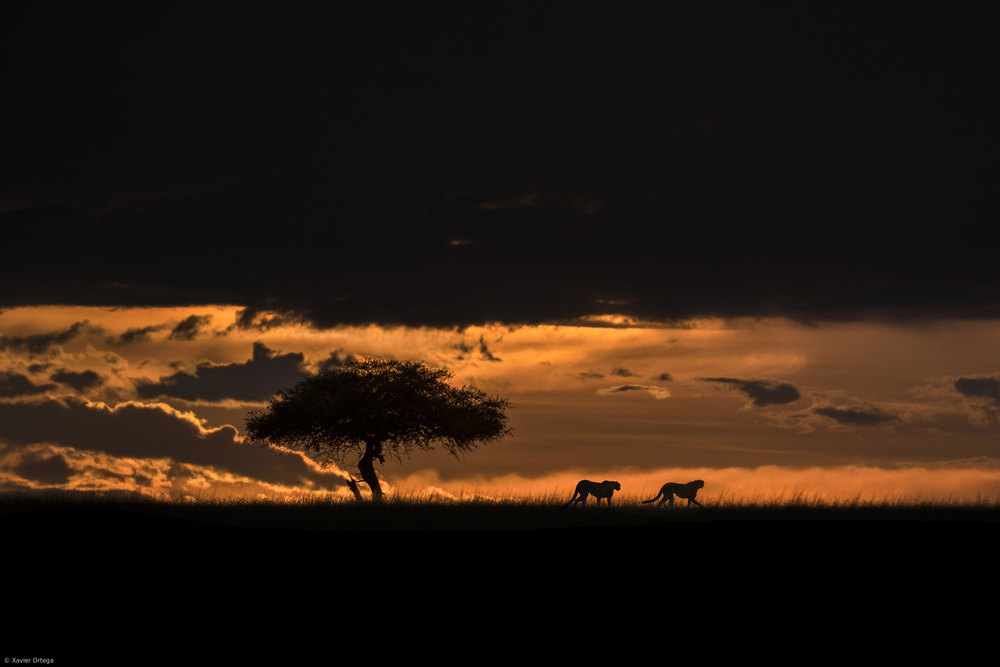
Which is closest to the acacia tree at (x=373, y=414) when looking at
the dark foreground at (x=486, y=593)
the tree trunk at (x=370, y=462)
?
the tree trunk at (x=370, y=462)

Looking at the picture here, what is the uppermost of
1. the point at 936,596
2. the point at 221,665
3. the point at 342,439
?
the point at 342,439

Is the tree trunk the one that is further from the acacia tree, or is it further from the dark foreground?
the dark foreground

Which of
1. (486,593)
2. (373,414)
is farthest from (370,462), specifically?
(486,593)

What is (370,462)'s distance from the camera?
47.8m

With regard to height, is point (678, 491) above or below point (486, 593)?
above

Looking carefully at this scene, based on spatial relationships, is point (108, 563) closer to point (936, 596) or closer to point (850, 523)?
point (936, 596)

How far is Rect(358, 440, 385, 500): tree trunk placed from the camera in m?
47.3

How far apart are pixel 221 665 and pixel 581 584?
7.07m

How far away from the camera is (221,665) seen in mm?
12719

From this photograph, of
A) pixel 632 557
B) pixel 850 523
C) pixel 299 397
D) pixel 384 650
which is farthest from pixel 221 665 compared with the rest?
pixel 299 397

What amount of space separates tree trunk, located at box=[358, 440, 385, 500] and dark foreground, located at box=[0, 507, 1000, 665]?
73.6ft

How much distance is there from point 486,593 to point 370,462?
31.7 m

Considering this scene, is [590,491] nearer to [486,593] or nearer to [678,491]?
[678,491]

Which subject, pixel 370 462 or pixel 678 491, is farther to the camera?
pixel 370 462
